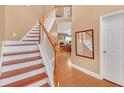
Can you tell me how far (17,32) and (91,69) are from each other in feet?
9.18

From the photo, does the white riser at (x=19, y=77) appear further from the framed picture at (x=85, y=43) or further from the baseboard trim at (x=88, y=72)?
the framed picture at (x=85, y=43)

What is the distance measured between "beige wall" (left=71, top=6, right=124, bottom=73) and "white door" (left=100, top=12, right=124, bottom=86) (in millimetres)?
202

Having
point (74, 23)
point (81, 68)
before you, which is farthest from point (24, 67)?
point (74, 23)

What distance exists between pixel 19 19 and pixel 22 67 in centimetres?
254

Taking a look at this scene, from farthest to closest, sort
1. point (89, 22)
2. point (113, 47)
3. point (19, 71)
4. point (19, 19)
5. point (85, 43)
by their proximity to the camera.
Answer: point (19, 19) < point (85, 43) < point (89, 22) < point (113, 47) < point (19, 71)

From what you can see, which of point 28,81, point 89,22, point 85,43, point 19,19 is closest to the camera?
point 28,81

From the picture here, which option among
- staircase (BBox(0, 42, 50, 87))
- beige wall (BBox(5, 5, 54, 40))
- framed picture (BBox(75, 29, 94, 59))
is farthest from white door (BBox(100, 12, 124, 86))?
beige wall (BBox(5, 5, 54, 40))

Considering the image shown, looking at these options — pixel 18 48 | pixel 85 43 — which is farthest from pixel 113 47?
pixel 18 48

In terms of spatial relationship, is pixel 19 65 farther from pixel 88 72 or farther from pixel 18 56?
pixel 88 72

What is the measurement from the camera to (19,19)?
5316 mm

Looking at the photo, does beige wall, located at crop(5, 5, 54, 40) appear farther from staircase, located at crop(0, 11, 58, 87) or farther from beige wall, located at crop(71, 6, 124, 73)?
beige wall, located at crop(71, 6, 124, 73)

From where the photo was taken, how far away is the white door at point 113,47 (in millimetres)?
3504

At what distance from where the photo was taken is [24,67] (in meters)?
3.32
